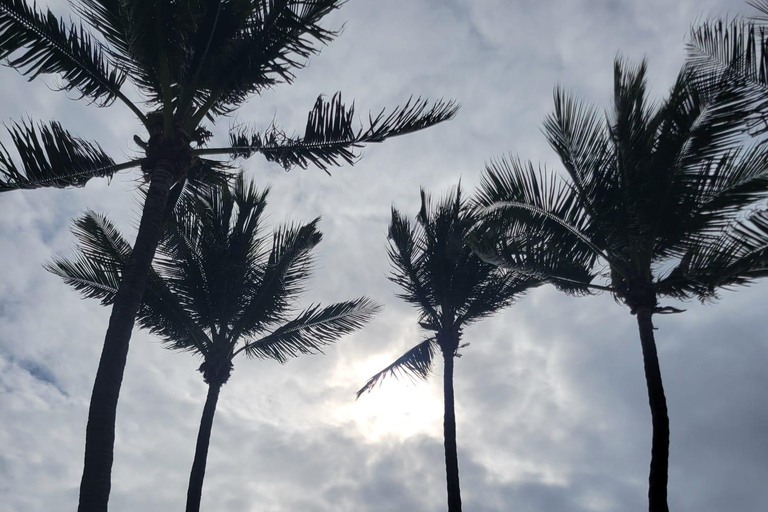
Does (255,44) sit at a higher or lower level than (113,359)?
higher

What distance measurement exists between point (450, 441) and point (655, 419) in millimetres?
5449

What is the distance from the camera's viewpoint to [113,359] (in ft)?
20.9

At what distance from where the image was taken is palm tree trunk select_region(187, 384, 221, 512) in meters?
11.7

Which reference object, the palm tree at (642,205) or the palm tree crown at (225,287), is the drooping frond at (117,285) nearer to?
the palm tree crown at (225,287)

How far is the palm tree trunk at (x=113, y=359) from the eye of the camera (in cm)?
577

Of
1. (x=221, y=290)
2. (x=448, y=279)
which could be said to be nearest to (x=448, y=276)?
(x=448, y=279)

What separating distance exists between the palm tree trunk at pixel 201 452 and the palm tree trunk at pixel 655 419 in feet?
26.7

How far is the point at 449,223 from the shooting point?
14.7m

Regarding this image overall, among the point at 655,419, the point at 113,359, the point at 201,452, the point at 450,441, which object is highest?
the point at 450,441

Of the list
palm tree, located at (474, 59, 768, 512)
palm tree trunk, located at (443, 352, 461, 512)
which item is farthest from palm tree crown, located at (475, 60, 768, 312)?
palm tree trunk, located at (443, 352, 461, 512)

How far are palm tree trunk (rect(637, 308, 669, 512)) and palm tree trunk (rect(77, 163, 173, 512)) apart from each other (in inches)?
280

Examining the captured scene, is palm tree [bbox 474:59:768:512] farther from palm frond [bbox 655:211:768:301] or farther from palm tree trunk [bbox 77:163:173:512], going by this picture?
palm tree trunk [bbox 77:163:173:512]

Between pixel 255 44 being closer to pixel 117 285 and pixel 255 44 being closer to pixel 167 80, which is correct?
pixel 167 80

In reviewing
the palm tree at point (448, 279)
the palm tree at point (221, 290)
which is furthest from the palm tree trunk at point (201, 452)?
the palm tree at point (448, 279)
